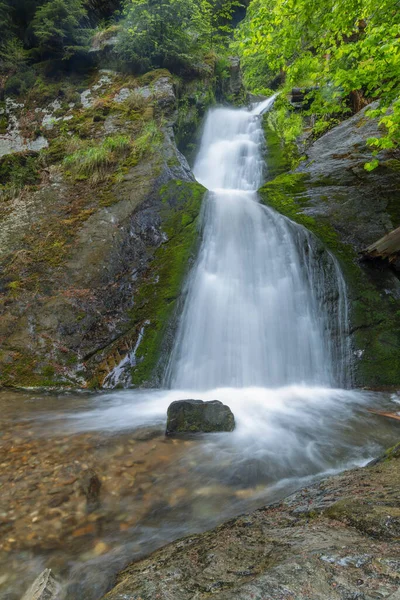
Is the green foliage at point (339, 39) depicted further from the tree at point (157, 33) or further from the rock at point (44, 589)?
the tree at point (157, 33)

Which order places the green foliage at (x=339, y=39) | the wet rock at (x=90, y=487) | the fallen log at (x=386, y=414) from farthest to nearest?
1. the green foliage at (x=339, y=39)
2. the fallen log at (x=386, y=414)
3. the wet rock at (x=90, y=487)

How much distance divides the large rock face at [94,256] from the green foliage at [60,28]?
156 inches

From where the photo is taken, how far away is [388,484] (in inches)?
74.6

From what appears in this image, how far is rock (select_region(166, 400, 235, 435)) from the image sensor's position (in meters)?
3.73

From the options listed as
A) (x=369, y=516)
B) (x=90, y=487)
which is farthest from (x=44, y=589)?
(x=369, y=516)

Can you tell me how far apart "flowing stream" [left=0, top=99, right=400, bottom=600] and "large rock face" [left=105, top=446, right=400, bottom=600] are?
20.9 inches

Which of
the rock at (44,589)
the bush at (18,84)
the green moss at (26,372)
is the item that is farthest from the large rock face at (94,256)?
the rock at (44,589)

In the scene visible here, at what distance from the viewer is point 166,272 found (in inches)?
250

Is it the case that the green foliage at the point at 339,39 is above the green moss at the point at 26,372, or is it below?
above

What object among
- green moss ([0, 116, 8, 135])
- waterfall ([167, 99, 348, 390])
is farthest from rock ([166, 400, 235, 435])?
green moss ([0, 116, 8, 135])

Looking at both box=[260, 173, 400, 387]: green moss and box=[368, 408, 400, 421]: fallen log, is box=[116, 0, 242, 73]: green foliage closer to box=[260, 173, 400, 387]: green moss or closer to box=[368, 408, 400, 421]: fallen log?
box=[260, 173, 400, 387]: green moss

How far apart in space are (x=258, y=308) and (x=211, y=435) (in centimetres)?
314

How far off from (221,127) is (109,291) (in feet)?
36.4

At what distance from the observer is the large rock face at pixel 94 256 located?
5328 millimetres
